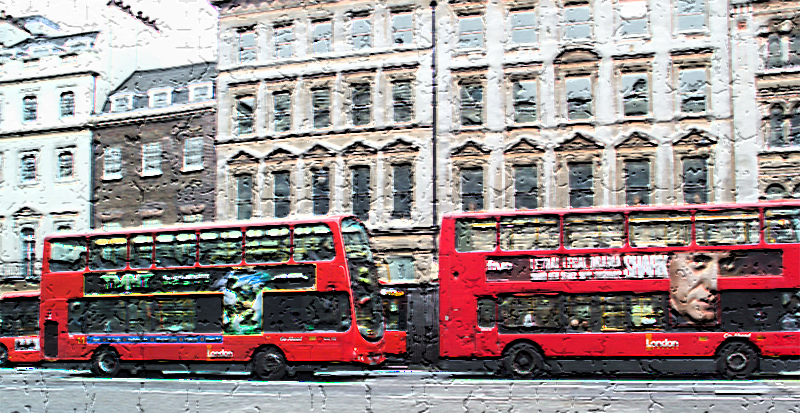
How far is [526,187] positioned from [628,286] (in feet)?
22.2

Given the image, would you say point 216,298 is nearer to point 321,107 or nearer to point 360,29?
point 321,107

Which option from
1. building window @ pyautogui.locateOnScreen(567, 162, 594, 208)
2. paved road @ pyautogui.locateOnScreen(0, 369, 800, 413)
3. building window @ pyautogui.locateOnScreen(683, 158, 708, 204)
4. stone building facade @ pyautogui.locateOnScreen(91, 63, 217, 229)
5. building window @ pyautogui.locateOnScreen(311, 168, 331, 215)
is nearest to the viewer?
paved road @ pyautogui.locateOnScreen(0, 369, 800, 413)

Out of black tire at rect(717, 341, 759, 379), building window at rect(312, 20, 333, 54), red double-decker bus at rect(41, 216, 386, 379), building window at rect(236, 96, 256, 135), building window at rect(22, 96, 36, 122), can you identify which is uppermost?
building window at rect(312, 20, 333, 54)

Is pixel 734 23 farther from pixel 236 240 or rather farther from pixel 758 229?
pixel 236 240

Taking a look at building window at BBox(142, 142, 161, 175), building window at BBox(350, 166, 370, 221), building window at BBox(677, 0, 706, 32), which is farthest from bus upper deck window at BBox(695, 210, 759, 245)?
building window at BBox(142, 142, 161, 175)

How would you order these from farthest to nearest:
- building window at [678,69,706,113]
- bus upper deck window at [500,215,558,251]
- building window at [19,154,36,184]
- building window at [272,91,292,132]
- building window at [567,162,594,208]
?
building window at [272,91,292,132]
building window at [567,162,594,208]
building window at [678,69,706,113]
bus upper deck window at [500,215,558,251]
building window at [19,154,36,184]

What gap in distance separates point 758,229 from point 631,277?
1775 mm

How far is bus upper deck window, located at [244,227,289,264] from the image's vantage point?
1368 centimetres

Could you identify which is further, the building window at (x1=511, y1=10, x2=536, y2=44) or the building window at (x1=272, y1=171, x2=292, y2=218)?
the building window at (x1=511, y1=10, x2=536, y2=44)

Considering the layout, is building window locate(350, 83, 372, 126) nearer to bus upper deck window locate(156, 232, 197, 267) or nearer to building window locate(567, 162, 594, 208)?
building window locate(567, 162, 594, 208)

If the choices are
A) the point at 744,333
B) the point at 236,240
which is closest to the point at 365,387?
the point at 236,240

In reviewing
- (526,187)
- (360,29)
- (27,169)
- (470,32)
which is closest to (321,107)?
(360,29)

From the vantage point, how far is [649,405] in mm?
9141

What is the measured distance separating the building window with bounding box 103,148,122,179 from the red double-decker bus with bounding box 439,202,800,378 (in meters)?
5.25
